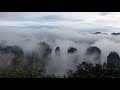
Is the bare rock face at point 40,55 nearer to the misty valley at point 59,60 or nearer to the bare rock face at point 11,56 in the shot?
the misty valley at point 59,60

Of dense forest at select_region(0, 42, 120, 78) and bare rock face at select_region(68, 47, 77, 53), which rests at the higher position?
bare rock face at select_region(68, 47, 77, 53)

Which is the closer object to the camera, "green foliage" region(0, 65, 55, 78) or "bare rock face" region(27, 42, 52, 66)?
"green foliage" region(0, 65, 55, 78)

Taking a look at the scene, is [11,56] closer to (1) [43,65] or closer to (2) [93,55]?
(1) [43,65]

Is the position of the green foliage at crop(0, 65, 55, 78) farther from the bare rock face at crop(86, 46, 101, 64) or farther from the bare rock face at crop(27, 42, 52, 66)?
the bare rock face at crop(86, 46, 101, 64)

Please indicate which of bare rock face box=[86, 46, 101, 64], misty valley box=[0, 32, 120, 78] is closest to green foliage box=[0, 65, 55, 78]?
misty valley box=[0, 32, 120, 78]

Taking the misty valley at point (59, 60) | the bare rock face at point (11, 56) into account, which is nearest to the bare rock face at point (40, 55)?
the misty valley at point (59, 60)

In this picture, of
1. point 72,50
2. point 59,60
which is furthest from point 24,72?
point 72,50
